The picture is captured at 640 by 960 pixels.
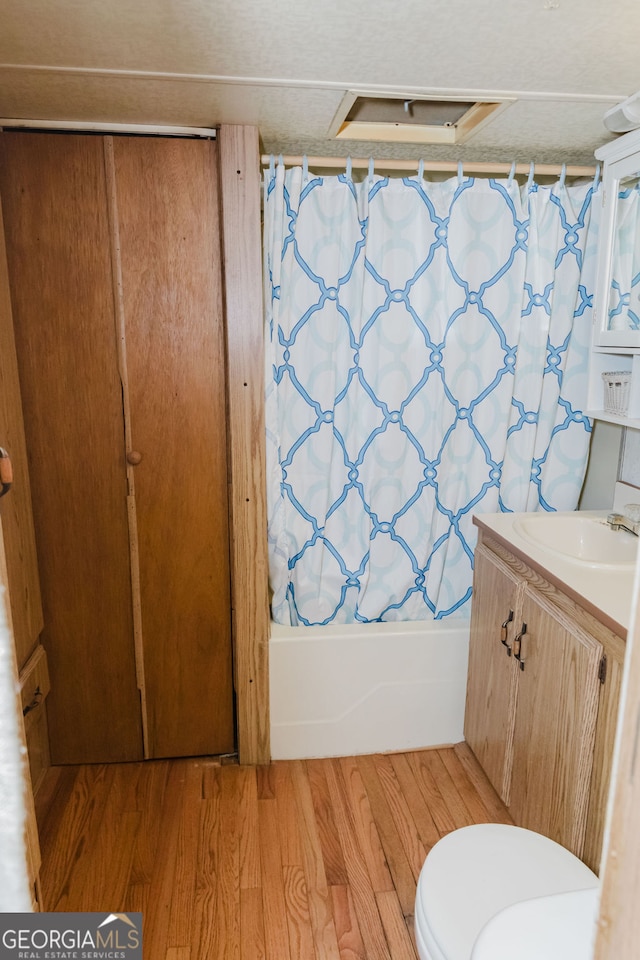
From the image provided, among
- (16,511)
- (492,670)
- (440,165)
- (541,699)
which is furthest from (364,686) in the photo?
(440,165)

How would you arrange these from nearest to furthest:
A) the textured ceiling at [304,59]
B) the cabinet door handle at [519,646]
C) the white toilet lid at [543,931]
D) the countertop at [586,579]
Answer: the white toilet lid at [543,931], the textured ceiling at [304,59], the countertop at [586,579], the cabinet door handle at [519,646]

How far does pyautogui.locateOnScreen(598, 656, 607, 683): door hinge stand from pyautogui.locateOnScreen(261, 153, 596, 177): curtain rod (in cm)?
160

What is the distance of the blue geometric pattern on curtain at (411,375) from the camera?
2.21m

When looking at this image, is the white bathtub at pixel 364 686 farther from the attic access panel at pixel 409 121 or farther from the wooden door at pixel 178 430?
the attic access panel at pixel 409 121

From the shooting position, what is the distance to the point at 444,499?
242 cm

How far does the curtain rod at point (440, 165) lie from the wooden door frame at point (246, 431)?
0.17 metres

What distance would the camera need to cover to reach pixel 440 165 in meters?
2.18

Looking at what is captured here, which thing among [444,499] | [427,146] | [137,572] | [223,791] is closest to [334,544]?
[444,499]

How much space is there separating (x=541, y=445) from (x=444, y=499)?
1.32 feet

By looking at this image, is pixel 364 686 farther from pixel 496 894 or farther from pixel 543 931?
pixel 543 931

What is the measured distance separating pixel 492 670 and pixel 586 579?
56 centimetres

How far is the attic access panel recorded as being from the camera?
1.99 m

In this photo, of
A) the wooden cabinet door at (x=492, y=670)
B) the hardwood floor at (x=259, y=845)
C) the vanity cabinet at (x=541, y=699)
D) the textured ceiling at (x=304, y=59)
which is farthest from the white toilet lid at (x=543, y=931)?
the textured ceiling at (x=304, y=59)

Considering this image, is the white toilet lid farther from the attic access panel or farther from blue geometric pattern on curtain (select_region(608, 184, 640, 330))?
the attic access panel
